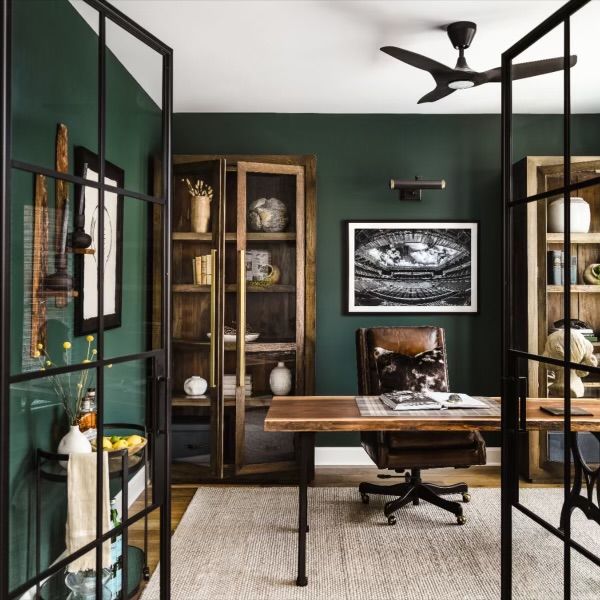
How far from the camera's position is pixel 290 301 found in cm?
402

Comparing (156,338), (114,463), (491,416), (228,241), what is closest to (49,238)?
(156,338)

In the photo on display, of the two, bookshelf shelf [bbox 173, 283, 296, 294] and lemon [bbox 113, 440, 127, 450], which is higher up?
bookshelf shelf [bbox 173, 283, 296, 294]

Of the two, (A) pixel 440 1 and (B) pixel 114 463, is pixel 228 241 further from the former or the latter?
(B) pixel 114 463

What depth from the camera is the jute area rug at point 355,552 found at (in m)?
2.38

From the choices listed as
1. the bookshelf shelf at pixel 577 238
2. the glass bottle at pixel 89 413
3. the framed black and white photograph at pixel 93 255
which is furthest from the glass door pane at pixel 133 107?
the bookshelf shelf at pixel 577 238

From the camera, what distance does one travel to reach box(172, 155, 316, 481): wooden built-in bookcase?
391 centimetres

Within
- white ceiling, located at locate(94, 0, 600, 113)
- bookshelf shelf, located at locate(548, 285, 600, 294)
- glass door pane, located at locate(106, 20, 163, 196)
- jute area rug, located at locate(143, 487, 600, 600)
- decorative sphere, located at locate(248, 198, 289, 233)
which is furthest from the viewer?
decorative sphere, located at locate(248, 198, 289, 233)

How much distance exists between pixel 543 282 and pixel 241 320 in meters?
2.32

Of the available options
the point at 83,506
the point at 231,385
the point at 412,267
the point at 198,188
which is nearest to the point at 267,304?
the point at 231,385

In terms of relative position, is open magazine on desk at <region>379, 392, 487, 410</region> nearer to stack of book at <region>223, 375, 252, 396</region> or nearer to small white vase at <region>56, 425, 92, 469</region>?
stack of book at <region>223, 375, 252, 396</region>

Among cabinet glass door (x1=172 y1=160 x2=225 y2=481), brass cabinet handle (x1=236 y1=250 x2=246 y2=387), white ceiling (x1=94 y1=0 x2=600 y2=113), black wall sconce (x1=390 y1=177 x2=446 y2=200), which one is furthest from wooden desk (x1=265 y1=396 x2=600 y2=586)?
black wall sconce (x1=390 y1=177 x2=446 y2=200)

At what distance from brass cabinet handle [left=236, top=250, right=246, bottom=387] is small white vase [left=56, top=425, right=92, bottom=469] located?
203 cm

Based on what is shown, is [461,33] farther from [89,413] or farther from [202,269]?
[89,413]

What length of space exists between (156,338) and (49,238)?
53 cm
